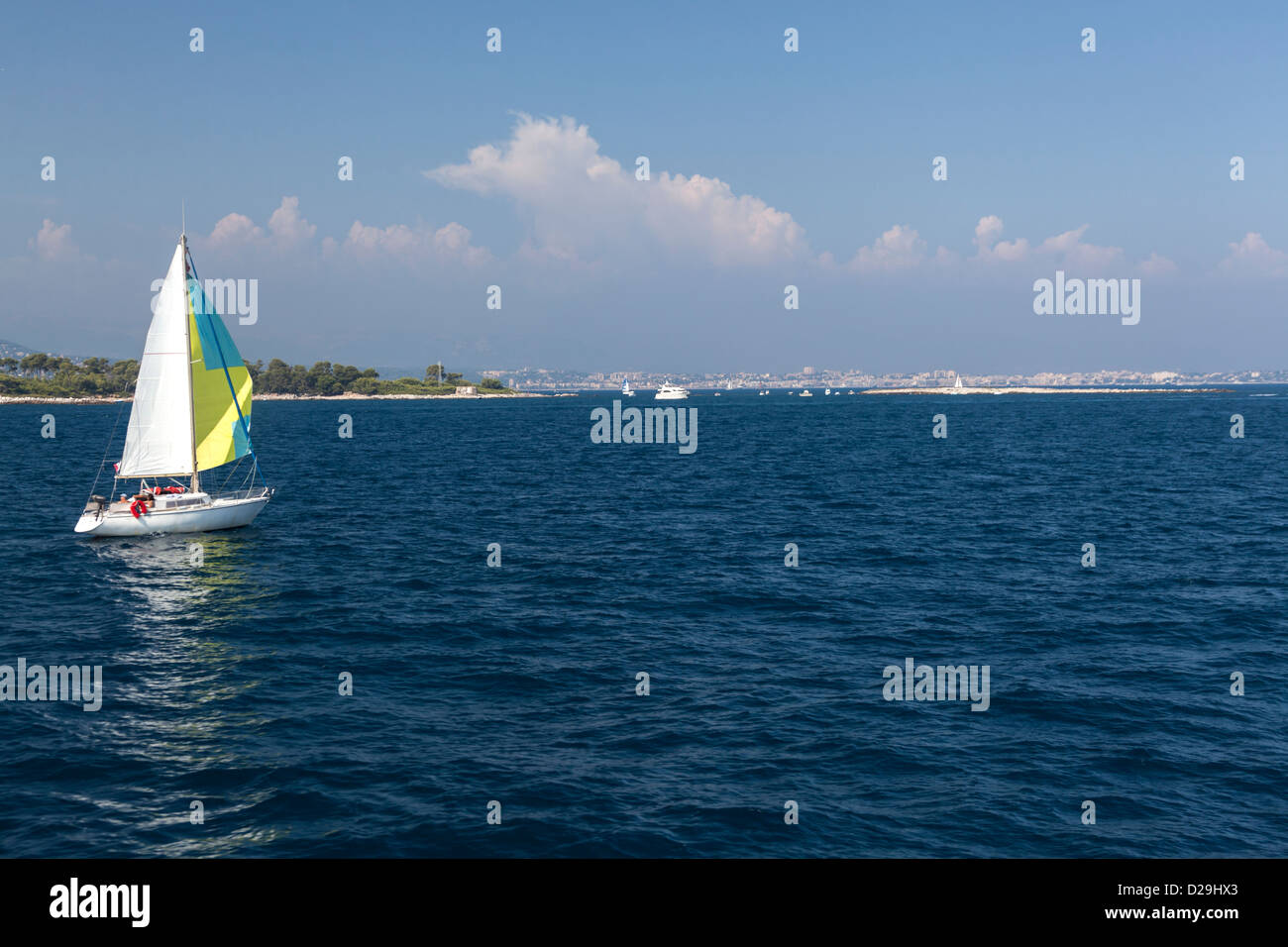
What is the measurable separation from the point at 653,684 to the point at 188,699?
14328mm

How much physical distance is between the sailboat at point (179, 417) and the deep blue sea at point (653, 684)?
5.17ft

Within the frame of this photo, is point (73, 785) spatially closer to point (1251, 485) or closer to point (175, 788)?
point (175, 788)

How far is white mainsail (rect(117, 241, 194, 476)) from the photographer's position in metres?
52.2

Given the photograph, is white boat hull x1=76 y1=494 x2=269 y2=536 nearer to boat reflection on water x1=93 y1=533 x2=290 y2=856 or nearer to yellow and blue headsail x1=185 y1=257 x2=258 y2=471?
yellow and blue headsail x1=185 y1=257 x2=258 y2=471

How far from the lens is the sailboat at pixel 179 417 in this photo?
52156 mm

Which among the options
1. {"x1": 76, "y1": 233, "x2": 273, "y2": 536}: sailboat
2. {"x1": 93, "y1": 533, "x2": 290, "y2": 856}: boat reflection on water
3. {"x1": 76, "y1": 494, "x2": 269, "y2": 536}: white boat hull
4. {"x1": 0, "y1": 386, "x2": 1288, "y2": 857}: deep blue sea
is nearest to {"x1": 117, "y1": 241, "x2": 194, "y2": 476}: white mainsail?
{"x1": 76, "y1": 233, "x2": 273, "y2": 536}: sailboat

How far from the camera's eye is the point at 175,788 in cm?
2139

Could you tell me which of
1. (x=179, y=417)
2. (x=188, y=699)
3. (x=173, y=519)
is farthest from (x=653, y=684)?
(x=179, y=417)

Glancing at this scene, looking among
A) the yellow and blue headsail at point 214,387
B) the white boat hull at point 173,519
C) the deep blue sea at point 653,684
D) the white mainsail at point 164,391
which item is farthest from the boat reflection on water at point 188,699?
the yellow and blue headsail at point 214,387

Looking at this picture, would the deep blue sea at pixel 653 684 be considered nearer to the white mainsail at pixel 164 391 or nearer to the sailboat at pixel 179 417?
the sailboat at pixel 179 417

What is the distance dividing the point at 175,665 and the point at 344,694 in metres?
7.23

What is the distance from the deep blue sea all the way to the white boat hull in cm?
84

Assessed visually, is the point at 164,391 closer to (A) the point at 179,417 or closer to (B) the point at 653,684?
(A) the point at 179,417
